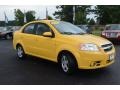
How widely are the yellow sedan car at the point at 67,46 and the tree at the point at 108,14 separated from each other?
5033 cm

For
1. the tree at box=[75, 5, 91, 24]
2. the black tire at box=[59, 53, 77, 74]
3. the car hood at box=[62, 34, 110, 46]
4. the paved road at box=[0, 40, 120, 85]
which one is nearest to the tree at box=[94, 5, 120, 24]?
the tree at box=[75, 5, 91, 24]

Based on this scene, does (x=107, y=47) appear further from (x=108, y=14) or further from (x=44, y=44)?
(x=108, y=14)

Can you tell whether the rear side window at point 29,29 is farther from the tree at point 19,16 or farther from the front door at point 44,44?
the tree at point 19,16

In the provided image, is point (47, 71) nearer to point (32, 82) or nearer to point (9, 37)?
point (32, 82)

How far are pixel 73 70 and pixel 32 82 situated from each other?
124 cm

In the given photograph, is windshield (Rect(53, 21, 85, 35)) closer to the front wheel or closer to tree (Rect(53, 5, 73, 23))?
the front wheel

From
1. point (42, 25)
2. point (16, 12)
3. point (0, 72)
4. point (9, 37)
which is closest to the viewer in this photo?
point (0, 72)

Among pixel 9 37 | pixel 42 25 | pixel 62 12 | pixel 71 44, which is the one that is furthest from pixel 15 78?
pixel 62 12

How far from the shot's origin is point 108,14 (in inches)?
2311

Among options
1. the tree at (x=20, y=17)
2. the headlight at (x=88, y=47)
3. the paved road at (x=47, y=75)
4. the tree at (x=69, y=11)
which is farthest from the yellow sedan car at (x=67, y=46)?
the tree at (x=20, y=17)

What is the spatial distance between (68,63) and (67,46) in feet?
1.56

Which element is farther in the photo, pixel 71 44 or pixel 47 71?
pixel 47 71

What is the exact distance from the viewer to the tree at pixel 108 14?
5788 centimetres

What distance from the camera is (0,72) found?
7758 millimetres
